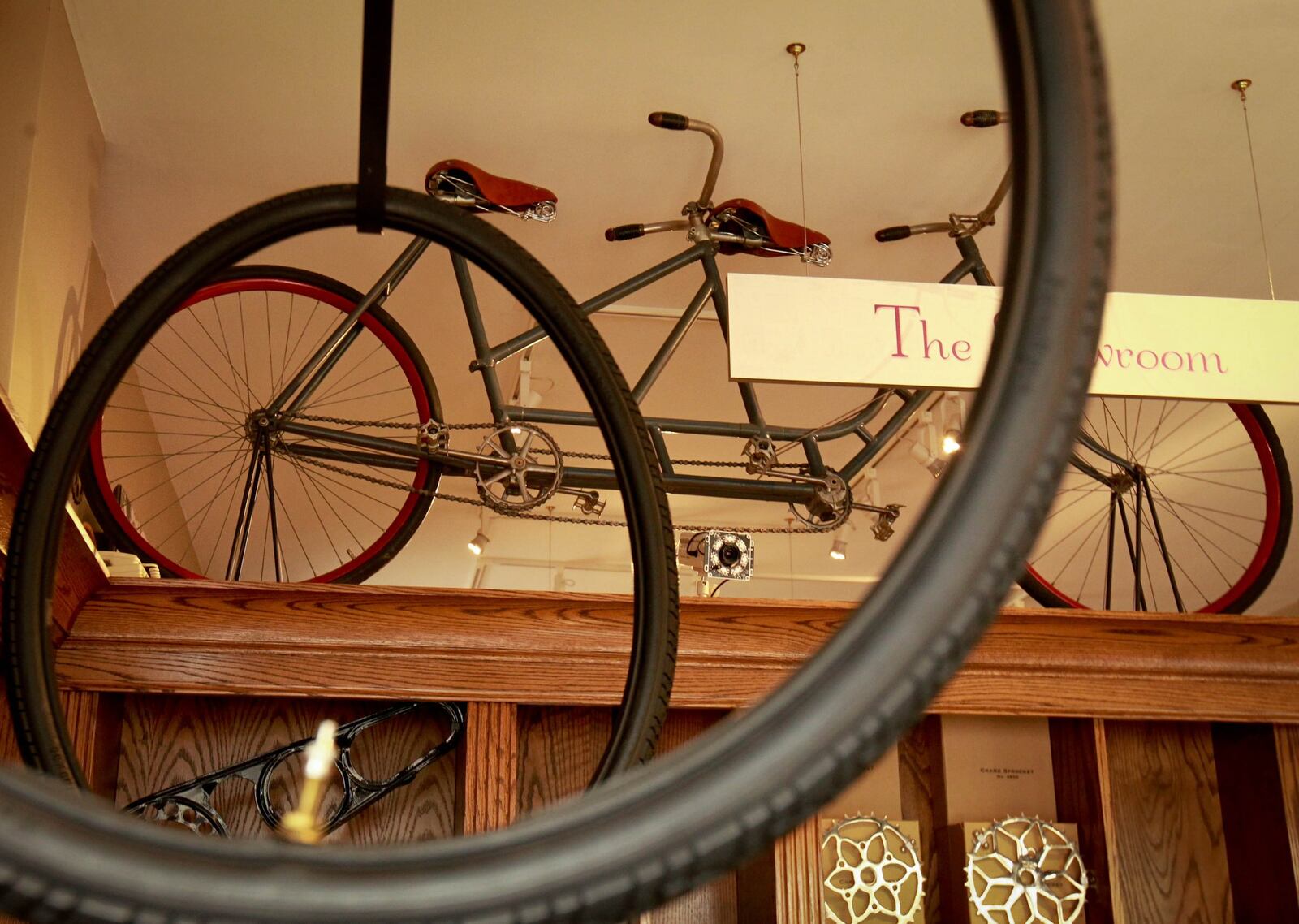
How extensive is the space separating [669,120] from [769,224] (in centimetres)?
39

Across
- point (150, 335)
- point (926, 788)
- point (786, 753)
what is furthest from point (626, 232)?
point (786, 753)

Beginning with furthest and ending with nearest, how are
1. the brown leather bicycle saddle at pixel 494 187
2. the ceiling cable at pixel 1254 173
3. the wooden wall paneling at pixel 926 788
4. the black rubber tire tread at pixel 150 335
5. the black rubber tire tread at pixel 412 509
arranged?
the ceiling cable at pixel 1254 173 < the brown leather bicycle saddle at pixel 494 187 < the black rubber tire tread at pixel 412 509 < the wooden wall paneling at pixel 926 788 < the black rubber tire tread at pixel 150 335

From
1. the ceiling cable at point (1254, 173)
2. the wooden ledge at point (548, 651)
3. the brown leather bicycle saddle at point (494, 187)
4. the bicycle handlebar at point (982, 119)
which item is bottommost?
the wooden ledge at point (548, 651)

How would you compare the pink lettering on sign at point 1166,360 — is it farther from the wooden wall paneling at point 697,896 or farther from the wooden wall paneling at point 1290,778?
the wooden wall paneling at point 697,896

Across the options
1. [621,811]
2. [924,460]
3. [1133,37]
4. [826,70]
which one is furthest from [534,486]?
[621,811]

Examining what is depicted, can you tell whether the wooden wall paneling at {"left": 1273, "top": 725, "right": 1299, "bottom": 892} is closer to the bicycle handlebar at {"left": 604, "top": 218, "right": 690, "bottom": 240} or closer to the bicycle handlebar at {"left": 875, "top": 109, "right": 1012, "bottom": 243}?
the bicycle handlebar at {"left": 875, "top": 109, "right": 1012, "bottom": 243}

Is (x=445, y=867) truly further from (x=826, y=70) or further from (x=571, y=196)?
(x=571, y=196)

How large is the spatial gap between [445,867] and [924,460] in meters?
3.37

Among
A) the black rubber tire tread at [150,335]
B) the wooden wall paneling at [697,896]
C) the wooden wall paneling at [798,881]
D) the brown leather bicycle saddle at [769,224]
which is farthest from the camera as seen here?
the brown leather bicycle saddle at [769,224]

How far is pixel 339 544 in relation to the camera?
5012mm

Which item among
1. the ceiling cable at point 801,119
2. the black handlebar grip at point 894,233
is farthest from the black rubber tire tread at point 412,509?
the black handlebar grip at point 894,233

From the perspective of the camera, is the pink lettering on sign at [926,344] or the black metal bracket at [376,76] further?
the pink lettering on sign at [926,344]

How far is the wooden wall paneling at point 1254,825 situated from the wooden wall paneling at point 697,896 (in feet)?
3.01

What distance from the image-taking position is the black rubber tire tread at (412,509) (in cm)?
236
